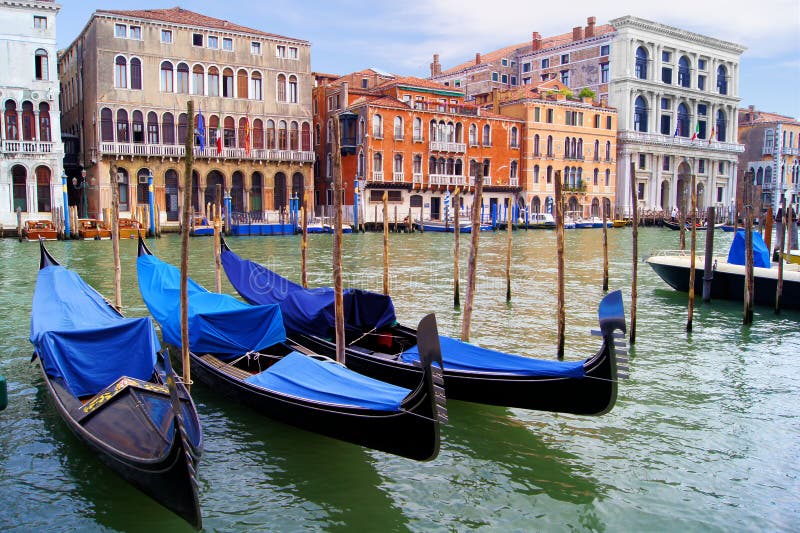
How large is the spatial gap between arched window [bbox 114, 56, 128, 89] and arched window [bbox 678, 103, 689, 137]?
100 ft

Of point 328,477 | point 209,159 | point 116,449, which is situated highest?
point 209,159

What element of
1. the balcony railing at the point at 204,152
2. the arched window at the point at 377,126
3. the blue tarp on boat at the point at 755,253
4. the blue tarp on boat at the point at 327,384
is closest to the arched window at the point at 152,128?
the balcony railing at the point at 204,152

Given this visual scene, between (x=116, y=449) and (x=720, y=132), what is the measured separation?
45798 mm

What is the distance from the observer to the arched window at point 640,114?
3878 centimetres

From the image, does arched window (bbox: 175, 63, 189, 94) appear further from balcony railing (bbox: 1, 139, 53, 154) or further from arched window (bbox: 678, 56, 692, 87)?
arched window (bbox: 678, 56, 692, 87)

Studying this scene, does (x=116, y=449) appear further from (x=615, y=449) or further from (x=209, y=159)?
(x=209, y=159)

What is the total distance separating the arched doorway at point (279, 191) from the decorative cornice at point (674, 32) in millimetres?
20606

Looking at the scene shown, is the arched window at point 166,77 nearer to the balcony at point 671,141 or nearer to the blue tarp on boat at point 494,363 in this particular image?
the blue tarp on boat at point 494,363

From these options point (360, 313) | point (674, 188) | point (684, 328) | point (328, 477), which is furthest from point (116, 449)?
point (674, 188)

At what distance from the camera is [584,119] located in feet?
118

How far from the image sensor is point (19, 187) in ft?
80.4

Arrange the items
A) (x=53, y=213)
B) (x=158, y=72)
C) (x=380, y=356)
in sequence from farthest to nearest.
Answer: (x=158, y=72) → (x=53, y=213) → (x=380, y=356)

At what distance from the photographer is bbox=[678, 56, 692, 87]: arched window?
4091 centimetres

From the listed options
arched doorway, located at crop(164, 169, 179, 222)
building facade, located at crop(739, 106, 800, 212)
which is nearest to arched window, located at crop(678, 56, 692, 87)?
building facade, located at crop(739, 106, 800, 212)
